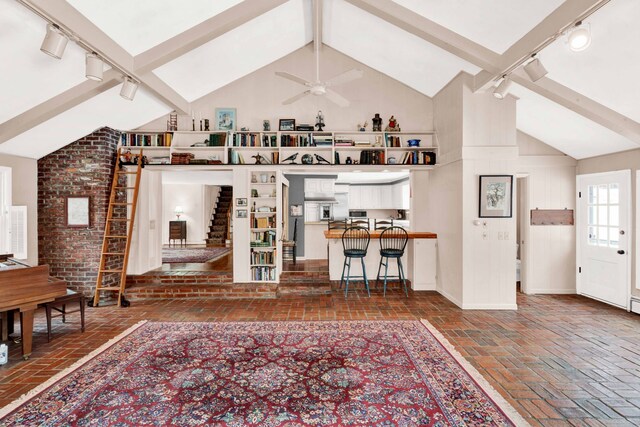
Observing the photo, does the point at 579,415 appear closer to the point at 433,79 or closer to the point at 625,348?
the point at 625,348

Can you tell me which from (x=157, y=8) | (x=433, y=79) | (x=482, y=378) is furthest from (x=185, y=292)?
(x=433, y=79)

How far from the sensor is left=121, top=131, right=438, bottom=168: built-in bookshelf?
560cm

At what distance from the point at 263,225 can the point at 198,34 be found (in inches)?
119

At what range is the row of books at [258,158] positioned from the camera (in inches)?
218

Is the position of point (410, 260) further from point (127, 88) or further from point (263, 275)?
point (127, 88)

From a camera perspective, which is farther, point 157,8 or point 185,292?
point 185,292

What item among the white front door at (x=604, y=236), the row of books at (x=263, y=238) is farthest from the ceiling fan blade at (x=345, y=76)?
the white front door at (x=604, y=236)

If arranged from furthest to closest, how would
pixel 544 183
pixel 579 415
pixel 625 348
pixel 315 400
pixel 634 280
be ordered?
pixel 544 183 → pixel 634 280 → pixel 625 348 → pixel 315 400 → pixel 579 415

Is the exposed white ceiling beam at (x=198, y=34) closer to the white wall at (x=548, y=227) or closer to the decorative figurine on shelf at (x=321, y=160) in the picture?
the decorative figurine on shelf at (x=321, y=160)

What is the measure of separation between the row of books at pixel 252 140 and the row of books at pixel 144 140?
3.87 ft

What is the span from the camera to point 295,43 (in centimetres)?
571

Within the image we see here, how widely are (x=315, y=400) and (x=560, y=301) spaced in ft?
15.2

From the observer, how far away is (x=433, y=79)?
5.23 m

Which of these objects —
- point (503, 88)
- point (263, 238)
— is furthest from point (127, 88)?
point (503, 88)
